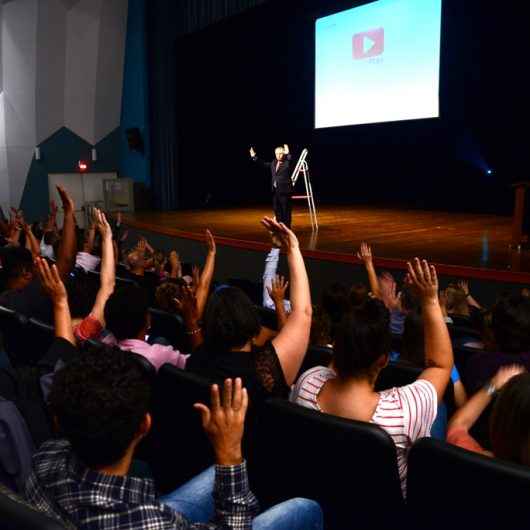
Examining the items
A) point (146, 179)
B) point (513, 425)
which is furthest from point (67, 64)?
point (513, 425)

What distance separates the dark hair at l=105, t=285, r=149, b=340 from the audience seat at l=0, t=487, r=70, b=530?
134 cm

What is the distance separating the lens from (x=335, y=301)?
9.31 feet

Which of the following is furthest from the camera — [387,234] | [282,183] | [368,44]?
[368,44]

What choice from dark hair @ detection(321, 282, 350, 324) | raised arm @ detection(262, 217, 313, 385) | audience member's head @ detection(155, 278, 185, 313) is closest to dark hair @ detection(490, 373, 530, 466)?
raised arm @ detection(262, 217, 313, 385)

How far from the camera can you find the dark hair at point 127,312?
226cm

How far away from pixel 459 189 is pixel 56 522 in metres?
11.2

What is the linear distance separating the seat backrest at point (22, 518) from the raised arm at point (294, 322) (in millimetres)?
1070

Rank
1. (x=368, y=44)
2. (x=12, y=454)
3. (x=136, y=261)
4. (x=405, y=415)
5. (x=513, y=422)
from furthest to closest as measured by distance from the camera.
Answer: (x=368, y=44)
(x=136, y=261)
(x=405, y=415)
(x=12, y=454)
(x=513, y=422)

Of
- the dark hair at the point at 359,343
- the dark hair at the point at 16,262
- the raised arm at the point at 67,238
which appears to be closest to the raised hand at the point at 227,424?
the dark hair at the point at 359,343

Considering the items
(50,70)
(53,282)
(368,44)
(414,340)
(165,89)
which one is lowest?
(414,340)

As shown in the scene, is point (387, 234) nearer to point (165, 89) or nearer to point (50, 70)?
point (165, 89)

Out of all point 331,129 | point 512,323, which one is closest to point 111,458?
point 512,323

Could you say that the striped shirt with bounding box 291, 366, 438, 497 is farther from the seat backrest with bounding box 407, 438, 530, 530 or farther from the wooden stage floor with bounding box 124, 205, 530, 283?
the wooden stage floor with bounding box 124, 205, 530, 283

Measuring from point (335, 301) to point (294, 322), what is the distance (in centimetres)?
85
